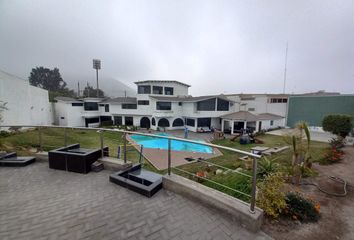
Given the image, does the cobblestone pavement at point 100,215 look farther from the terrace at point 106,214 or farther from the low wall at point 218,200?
the low wall at point 218,200

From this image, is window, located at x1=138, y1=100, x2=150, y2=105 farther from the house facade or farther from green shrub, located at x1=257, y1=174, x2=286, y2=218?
green shrub, located at x1=257, y1=174, x2=286, y2=218

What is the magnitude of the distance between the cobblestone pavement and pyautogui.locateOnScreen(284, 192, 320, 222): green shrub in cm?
87

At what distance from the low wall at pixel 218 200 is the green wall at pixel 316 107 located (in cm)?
2121

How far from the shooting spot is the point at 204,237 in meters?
1.96

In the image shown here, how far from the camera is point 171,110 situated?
2409 cm

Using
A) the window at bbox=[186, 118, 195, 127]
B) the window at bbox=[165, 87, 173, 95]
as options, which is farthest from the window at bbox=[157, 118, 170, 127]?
the window at bbox=[165, 87, 173, 95]

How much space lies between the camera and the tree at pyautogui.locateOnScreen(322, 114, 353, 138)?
11.4 m

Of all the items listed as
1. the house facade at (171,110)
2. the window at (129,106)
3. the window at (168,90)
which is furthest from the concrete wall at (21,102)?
the window at (168,90)

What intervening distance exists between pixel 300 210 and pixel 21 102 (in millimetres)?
24019

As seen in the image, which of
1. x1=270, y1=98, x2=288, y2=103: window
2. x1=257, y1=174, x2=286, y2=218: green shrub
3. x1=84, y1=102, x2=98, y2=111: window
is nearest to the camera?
x1=257, y1=174, x2=286, y2=218: green shrub

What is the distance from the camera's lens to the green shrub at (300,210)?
2439mm

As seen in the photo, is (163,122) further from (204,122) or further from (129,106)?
(129,106)

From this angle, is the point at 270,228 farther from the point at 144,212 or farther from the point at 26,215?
the point at 26,215

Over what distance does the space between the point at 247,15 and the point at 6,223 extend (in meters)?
13.2
